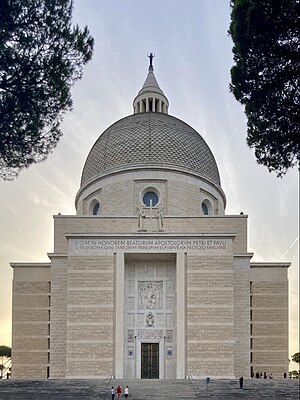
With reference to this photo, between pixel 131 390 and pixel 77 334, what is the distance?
5745 mm

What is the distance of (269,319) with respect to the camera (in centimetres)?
3503

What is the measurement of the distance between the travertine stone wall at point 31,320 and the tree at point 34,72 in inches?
718

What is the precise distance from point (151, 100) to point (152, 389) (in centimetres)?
2352

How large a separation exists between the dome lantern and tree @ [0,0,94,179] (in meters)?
25.9

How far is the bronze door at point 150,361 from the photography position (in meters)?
31.9

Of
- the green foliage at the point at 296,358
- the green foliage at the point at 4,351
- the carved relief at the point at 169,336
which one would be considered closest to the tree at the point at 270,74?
the carved relief at the point at 169,336

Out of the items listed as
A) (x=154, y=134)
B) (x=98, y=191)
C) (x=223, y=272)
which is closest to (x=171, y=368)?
(x=223, y=272)

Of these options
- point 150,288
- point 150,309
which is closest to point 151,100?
point 150,288

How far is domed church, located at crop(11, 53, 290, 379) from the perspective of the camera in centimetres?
3106

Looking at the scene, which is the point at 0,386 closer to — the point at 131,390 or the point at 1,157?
the point at 131,390

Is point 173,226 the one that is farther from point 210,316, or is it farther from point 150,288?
point 210,316

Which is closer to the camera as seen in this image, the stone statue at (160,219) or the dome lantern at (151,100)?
the stone statue at (160,219)

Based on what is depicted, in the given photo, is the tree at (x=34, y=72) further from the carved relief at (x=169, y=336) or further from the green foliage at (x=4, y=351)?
the green foliage at (x=4, y=351)

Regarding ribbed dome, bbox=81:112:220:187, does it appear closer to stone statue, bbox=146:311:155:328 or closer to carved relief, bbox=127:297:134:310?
carved relief, bbox=127:297:134:310
